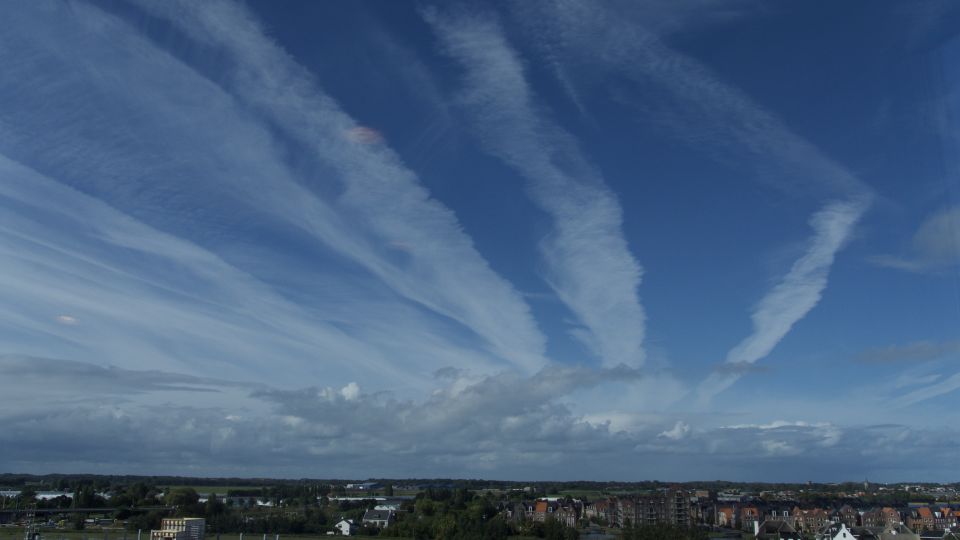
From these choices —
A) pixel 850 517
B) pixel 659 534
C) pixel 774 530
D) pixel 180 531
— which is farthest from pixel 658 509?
pixel 180 531

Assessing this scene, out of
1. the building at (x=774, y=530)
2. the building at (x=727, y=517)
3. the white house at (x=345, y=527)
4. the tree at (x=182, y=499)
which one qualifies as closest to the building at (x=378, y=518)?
the white house at (x=345, y=527)

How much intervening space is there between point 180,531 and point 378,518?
72.4 feet

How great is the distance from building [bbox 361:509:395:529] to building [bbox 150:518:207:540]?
1818 cm

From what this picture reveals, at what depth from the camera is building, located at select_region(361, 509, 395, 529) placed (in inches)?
2057

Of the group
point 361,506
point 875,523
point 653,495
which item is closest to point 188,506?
point 361,506

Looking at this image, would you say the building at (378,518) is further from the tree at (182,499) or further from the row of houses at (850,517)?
the row of houses at (850,517)

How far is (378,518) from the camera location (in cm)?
5378

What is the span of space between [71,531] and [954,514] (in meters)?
53.4

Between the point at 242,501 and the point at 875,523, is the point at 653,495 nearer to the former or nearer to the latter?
the point at 875,523

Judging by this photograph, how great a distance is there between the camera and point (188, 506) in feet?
160

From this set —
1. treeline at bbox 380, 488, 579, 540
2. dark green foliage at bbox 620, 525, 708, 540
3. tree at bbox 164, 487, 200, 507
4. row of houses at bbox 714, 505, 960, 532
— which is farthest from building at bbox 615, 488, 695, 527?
tree at bbox 164, 487, 200, 507

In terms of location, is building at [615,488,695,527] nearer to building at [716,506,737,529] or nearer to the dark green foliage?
building at [716,506,737,529]

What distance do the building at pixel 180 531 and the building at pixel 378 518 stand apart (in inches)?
716

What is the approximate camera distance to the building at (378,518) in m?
52.2
